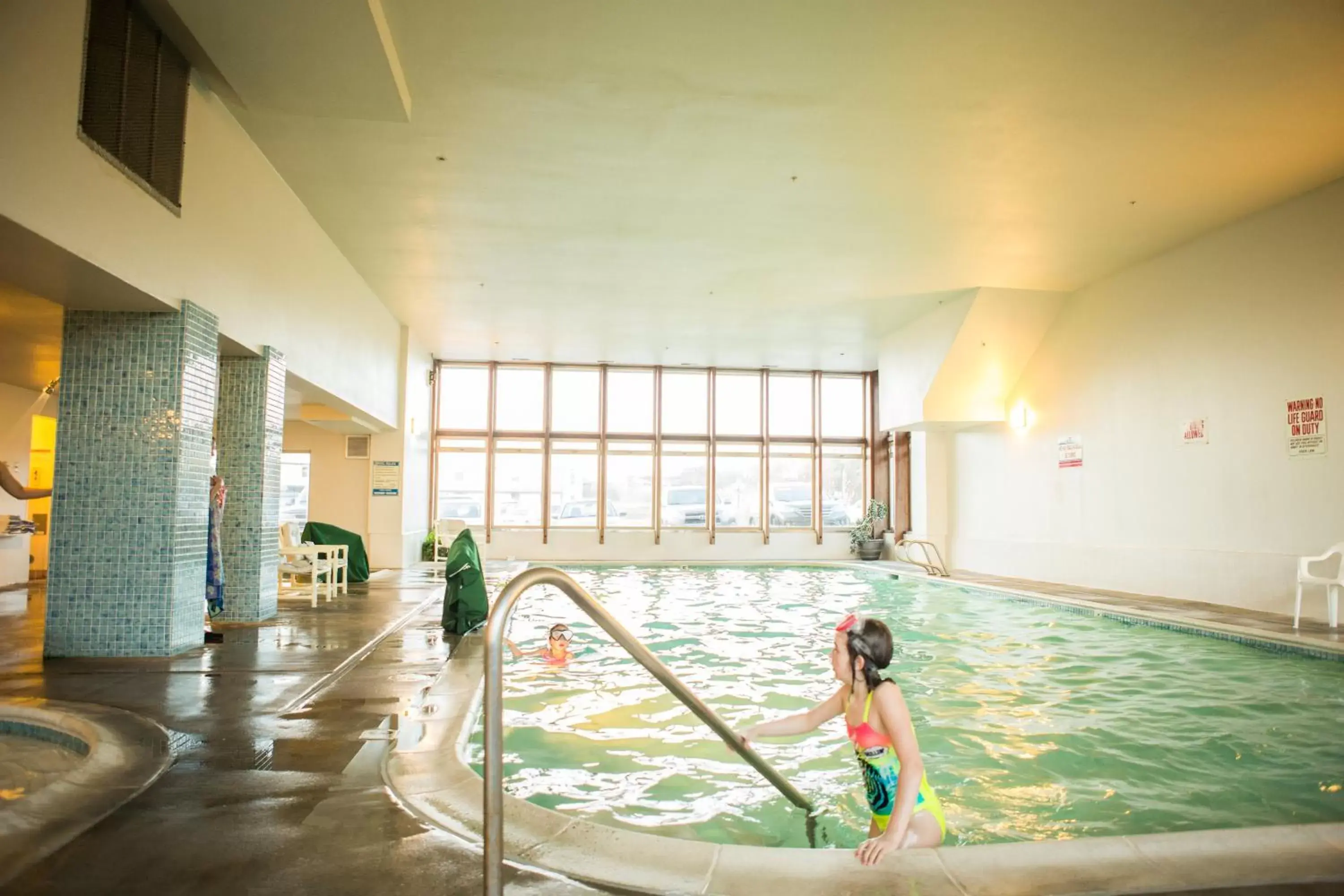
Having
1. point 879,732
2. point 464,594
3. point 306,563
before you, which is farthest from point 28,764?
point 306,563

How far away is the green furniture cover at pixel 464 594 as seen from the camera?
6.09 meters

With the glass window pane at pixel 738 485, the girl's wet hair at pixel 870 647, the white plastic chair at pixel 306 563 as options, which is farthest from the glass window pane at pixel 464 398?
the girl's wet hair at pixel 870 647

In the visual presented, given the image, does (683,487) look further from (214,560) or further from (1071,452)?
(214,560)

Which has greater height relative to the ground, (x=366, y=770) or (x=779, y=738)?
(x=366, y=770)

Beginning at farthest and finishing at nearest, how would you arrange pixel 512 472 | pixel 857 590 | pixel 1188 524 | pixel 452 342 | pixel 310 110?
1. pixel 512 472
2. pixel 452 342
3. pixel 857 590
4. pixel 1188 524
5. pixel 310 110

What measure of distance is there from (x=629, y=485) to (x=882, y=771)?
1313cm

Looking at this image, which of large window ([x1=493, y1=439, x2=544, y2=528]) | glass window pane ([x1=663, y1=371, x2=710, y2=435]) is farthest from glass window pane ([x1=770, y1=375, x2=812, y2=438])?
large window ([x1=493, y1=439, x2=544, y2=528])

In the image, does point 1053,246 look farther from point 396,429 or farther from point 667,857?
point 396,429

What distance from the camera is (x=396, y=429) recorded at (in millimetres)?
12656

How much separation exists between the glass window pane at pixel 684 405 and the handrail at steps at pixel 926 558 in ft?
14.0

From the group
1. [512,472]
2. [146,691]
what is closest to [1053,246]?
[146,691]

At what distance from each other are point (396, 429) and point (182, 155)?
797cm

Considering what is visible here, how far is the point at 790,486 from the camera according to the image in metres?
15.8

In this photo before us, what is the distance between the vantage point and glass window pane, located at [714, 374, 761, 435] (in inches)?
619
